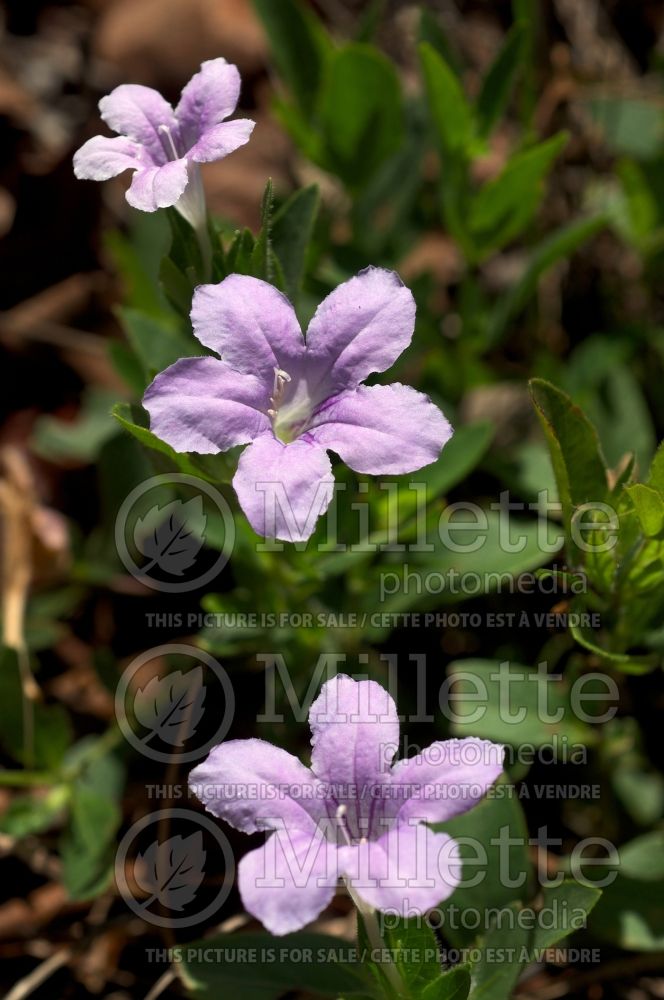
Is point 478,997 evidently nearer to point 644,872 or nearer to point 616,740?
point 644,872

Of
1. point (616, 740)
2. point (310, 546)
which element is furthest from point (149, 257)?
point (616, 740)

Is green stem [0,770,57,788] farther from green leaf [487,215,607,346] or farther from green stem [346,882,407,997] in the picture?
green leaf [487,215,607,346]

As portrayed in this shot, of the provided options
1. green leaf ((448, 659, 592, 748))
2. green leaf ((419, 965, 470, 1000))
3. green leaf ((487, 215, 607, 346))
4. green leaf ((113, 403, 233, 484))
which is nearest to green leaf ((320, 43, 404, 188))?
green leaf ((487, 215, 607, 346))

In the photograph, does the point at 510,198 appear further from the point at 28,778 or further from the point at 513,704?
the point at 28,778

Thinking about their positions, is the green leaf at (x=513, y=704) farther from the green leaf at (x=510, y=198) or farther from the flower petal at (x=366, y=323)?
the green leaf at (x=510, y=198)

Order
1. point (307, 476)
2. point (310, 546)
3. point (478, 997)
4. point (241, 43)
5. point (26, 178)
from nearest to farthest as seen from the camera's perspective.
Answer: point (307, 476) < point (478, 997) < point (310, 546) < point (26, 178) < point (241, 43)

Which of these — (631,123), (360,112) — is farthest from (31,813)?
(631,123)
